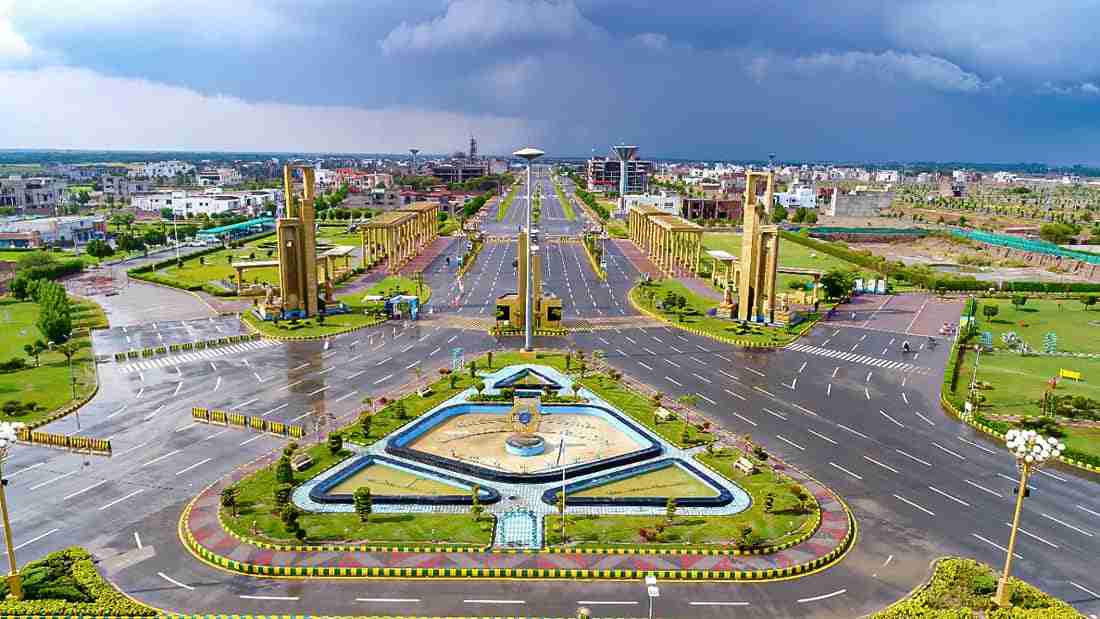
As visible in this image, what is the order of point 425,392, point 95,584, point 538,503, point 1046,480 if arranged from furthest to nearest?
point 425,392
point 1046,480
point 538,503
point 95,584

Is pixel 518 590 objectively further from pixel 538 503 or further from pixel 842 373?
pixel 842 373

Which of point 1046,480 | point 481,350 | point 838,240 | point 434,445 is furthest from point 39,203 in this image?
point 1046,480

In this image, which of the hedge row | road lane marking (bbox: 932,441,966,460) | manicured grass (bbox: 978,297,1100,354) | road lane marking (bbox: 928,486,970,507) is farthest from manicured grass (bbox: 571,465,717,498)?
manicured grass (bbox: 978,297,1100,354)

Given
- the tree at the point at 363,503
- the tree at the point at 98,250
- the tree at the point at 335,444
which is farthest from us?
the tree at the point at 98,250

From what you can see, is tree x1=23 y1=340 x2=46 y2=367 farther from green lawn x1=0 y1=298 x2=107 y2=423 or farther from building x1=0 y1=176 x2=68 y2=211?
building x1=0 y1=176 x2=68 y2=211

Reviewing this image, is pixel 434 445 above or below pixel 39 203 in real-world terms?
below

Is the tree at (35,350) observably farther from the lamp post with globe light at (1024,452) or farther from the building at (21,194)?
the building at (21,194)

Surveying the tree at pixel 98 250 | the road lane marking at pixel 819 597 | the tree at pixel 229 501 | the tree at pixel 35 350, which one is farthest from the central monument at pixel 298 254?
the road lane marking at pixel 819 597
